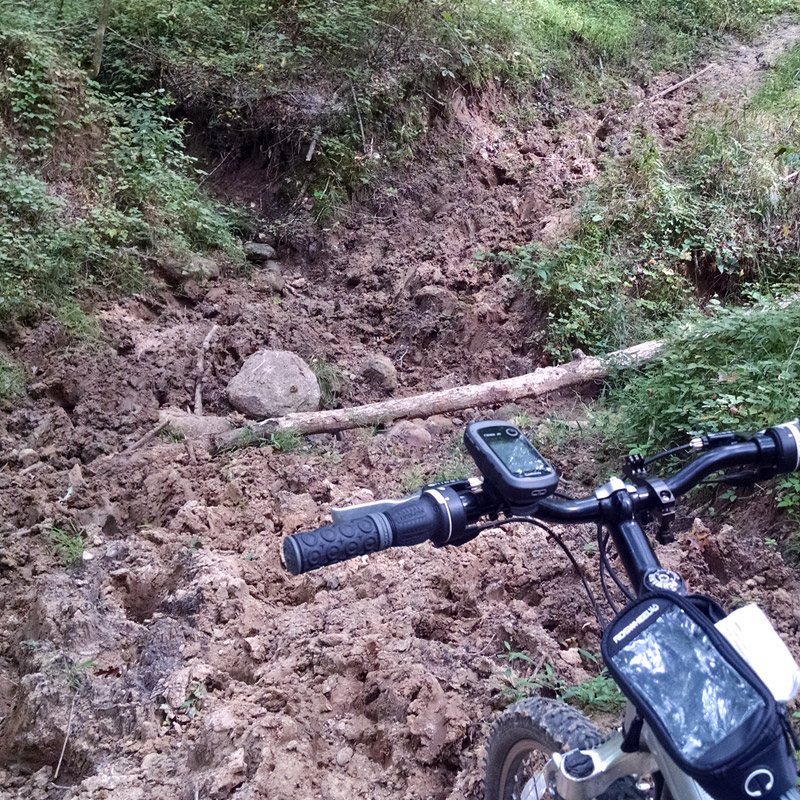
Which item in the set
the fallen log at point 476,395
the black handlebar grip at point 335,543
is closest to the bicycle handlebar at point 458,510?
the black handlebar grip at point 335,543

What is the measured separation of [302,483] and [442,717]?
1936mm

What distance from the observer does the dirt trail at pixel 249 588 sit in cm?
251

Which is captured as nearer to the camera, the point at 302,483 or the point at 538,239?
the point at 302,483

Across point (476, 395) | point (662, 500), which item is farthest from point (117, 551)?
point (662, 500)

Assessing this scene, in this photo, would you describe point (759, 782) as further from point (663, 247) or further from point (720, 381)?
point (663, 247)

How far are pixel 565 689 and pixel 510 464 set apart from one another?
4.76 feet

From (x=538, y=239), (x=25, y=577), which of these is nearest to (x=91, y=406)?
(x=25, y=577)

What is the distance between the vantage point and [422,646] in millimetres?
2791

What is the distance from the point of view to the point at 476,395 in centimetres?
497

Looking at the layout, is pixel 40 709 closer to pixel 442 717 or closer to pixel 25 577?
pixel 25 577

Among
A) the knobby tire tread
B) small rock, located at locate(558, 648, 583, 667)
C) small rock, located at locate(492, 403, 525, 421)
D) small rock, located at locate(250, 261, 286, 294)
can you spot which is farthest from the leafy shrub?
small rock, located at locate(250, 261, 286, 294)

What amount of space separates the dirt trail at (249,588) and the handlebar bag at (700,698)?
53.9 inches

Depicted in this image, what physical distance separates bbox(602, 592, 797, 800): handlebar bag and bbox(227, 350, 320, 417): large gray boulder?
3896mm

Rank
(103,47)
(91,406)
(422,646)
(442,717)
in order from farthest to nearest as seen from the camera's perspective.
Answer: (103,47)
(91,406)
(422,646)
(442,717)
